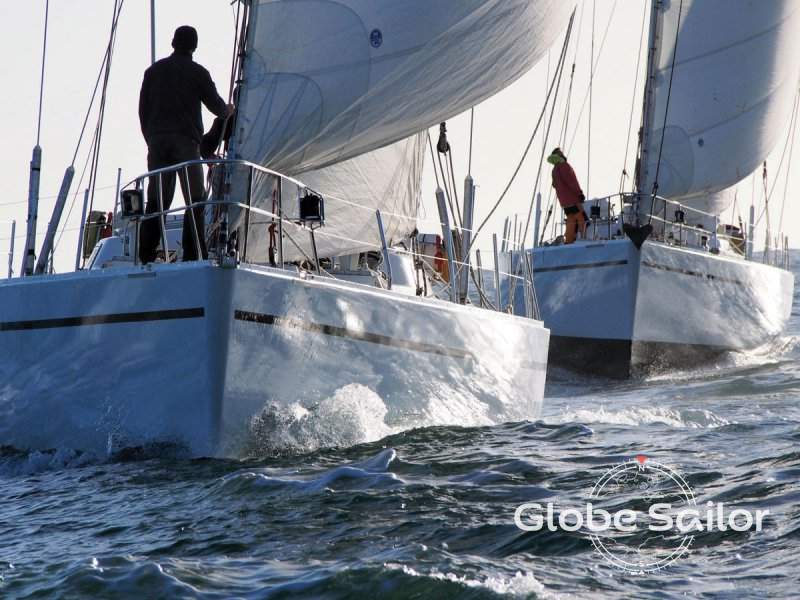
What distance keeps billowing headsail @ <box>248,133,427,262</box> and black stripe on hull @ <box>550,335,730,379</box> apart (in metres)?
5.68

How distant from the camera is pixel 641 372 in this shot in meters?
15.8

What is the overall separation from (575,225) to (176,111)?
31.4 ft

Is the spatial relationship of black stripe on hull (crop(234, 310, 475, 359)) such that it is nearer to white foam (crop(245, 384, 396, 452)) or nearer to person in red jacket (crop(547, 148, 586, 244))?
white foam (crop(245, 384, 396, 452))

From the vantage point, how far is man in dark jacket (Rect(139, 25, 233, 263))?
7727 millimetres

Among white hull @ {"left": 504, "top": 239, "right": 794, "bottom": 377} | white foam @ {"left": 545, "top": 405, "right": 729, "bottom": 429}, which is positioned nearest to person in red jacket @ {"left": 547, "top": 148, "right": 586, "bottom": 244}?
white hull @ {"left": 504, "top": 239, "right": 794, "bottom": 377}

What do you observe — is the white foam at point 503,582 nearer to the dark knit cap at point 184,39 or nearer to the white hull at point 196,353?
the white hull at point 196,353

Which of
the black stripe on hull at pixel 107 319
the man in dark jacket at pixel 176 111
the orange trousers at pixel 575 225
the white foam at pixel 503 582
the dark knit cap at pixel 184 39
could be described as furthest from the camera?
the orange trousers at pixel 575 225

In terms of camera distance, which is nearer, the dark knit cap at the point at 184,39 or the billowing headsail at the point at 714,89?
the dark knit cap at the point at 184,39

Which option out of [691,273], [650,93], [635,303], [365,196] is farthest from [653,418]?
[650,93]

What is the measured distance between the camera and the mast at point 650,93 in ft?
55.8

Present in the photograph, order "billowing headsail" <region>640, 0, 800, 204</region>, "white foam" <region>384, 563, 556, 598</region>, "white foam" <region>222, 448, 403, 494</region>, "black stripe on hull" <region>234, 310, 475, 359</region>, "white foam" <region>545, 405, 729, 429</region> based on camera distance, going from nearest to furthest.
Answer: "white foam" <region>384, 563, 556, 598</region>, "white foam" <region>222, 448, 403, 494</region>, "black stripe on hull" <region>234, 310, 475, 359</region>, "white foam" <region>545, 405, 729, 429</region>, "billowing headsail" <region>640, 0, 800, 204</region>

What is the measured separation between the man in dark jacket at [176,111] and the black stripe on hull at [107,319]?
0.64 meters

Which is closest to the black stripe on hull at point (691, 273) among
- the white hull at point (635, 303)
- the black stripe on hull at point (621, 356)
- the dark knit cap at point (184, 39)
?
the white hull at point (635, 303)

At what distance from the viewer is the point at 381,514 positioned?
5.38 m
